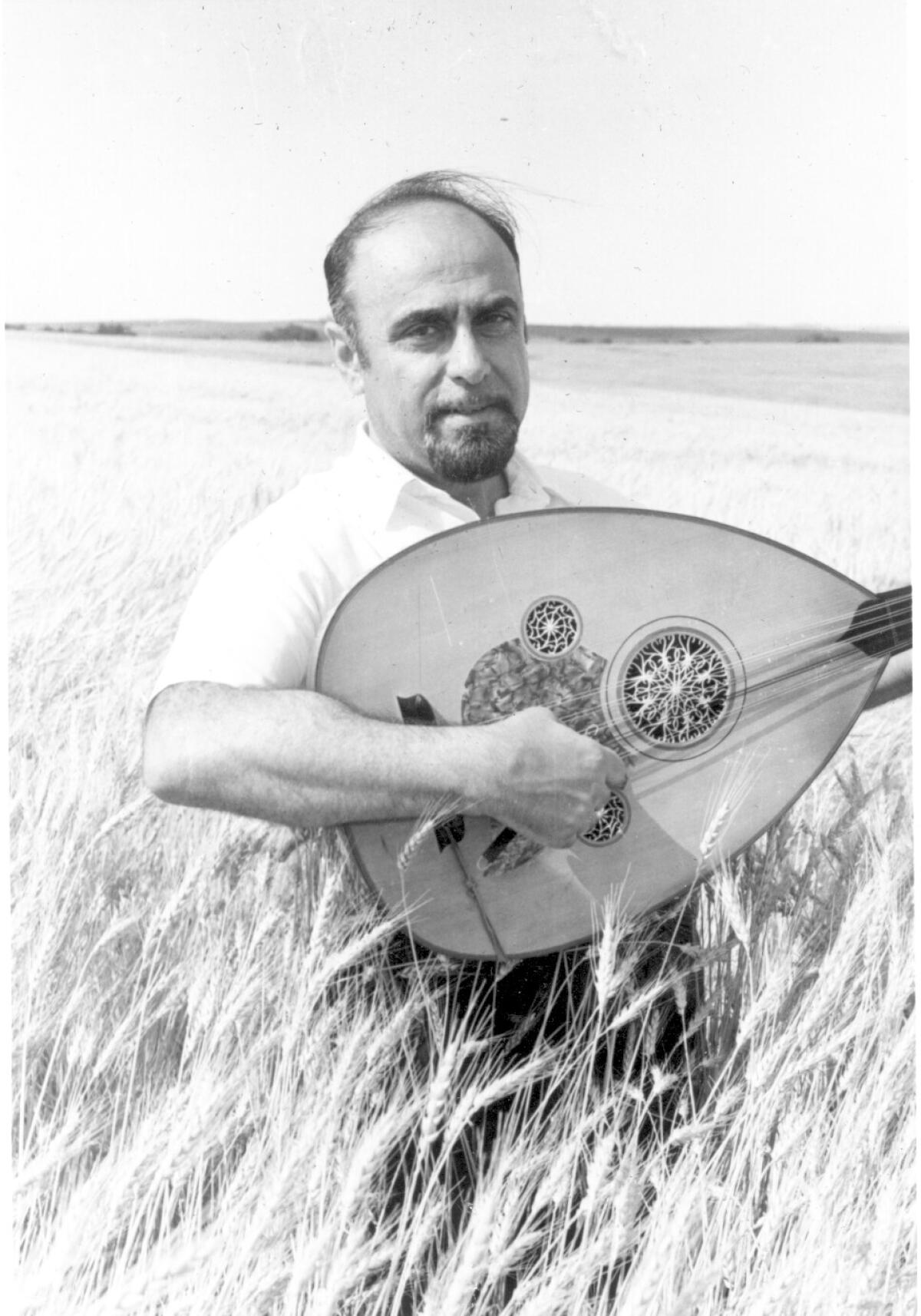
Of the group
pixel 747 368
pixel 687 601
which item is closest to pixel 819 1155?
pixel 687 601

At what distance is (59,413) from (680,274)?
1.10m

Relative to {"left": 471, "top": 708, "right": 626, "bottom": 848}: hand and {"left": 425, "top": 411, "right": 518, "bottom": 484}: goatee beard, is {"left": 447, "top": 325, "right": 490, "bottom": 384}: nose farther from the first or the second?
{"left": 471, "top": 708, "right": 626, "bottom": 848}: hand

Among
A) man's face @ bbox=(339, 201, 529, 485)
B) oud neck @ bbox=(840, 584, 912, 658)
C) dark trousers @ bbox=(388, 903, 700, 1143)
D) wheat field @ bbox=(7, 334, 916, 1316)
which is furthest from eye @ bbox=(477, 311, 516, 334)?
dark trousers @ bbox=(388, 903, 700, 1143)

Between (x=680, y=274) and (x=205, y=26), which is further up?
(x=205, y=26)

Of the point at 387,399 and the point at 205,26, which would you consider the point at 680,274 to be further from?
the point at 205,26

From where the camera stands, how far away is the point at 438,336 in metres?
2.12

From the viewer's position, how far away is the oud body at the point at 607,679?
212cm

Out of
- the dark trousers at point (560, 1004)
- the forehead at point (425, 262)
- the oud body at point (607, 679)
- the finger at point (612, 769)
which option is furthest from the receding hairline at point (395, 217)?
the dark trousers at point (560, 1004)

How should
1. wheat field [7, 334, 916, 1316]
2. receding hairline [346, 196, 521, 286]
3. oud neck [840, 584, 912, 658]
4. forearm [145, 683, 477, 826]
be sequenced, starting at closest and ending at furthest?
wheat field [7, 334, 916, 1316]
forearm [145, 683, 477, 826]
receding hairline [346, 196, 521, 286]
oud neck [840, 584, 912, 658]

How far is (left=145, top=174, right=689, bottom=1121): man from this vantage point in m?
2.06

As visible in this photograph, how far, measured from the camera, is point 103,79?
2242 millimetres

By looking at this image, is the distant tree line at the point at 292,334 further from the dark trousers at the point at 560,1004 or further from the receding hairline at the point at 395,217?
the dark trousers at the point at 560,1004

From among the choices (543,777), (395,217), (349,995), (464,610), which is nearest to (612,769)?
(543,777)

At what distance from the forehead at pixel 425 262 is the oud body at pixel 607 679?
37 cm
